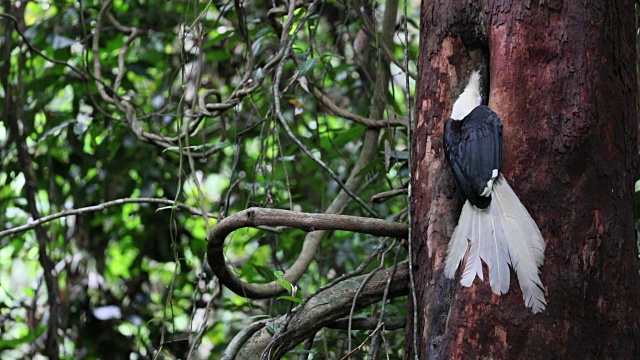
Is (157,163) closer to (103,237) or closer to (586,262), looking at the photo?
(103,237)

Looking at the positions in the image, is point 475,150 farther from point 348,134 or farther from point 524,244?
point 348,134

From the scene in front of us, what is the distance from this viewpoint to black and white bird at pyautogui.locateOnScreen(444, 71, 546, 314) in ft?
4.17

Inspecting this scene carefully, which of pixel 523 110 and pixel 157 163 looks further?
pixel 157 163

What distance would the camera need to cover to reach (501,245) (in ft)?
4.56

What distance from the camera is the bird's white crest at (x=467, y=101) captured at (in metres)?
1.38

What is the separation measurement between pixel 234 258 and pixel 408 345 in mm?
3276

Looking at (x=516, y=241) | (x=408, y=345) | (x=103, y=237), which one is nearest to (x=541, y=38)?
(x=516, y=241)

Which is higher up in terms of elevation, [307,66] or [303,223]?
[307,66]

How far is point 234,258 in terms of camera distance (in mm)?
4582

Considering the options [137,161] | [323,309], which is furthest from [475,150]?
[137,161]

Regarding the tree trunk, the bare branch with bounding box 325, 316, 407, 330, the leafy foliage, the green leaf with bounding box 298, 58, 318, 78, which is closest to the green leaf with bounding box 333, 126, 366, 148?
the leafy foliage

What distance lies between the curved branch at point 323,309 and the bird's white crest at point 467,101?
13.9 inches

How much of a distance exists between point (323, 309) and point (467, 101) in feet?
1.76

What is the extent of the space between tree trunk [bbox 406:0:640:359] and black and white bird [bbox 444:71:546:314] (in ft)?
0.06
